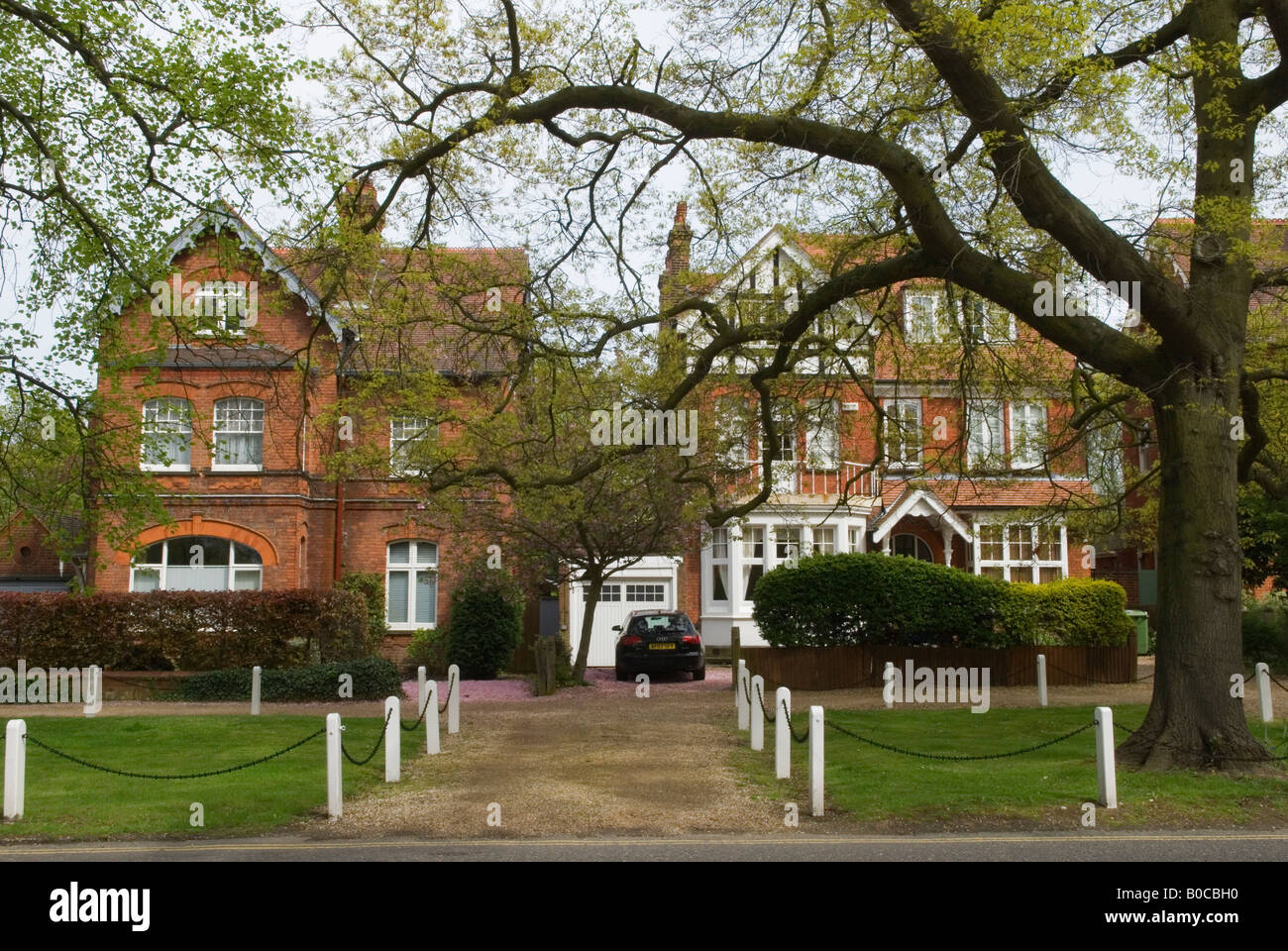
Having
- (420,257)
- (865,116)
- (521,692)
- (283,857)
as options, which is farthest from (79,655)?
(865,116)

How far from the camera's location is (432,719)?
15211 millimetres

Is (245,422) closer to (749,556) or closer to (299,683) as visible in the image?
(299,683)

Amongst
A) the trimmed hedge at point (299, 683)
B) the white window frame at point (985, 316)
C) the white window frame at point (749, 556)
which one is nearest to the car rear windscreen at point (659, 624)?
the white window frame at point (749, 556)

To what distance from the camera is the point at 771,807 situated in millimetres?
11477

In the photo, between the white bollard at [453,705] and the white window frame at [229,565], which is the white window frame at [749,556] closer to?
the white window frame at [229,565]

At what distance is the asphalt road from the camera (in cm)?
912

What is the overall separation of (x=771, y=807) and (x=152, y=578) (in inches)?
872

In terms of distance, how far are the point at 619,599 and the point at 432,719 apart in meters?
18.1

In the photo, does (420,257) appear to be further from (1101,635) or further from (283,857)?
(1101,635)

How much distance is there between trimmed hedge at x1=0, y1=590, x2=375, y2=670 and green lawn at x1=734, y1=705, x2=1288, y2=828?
11.1 m

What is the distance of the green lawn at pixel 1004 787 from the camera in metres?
10.6

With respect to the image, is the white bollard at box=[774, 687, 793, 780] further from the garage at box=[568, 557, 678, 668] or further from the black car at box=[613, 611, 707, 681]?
the garage at box=[568, 557, 678, 668]

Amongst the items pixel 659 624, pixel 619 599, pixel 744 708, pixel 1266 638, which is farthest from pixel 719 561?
pixel 744 708

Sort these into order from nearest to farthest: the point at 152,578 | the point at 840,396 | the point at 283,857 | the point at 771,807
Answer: the point at 283,857
the point at 771,807
the point at 840,396
the point at 152,578
